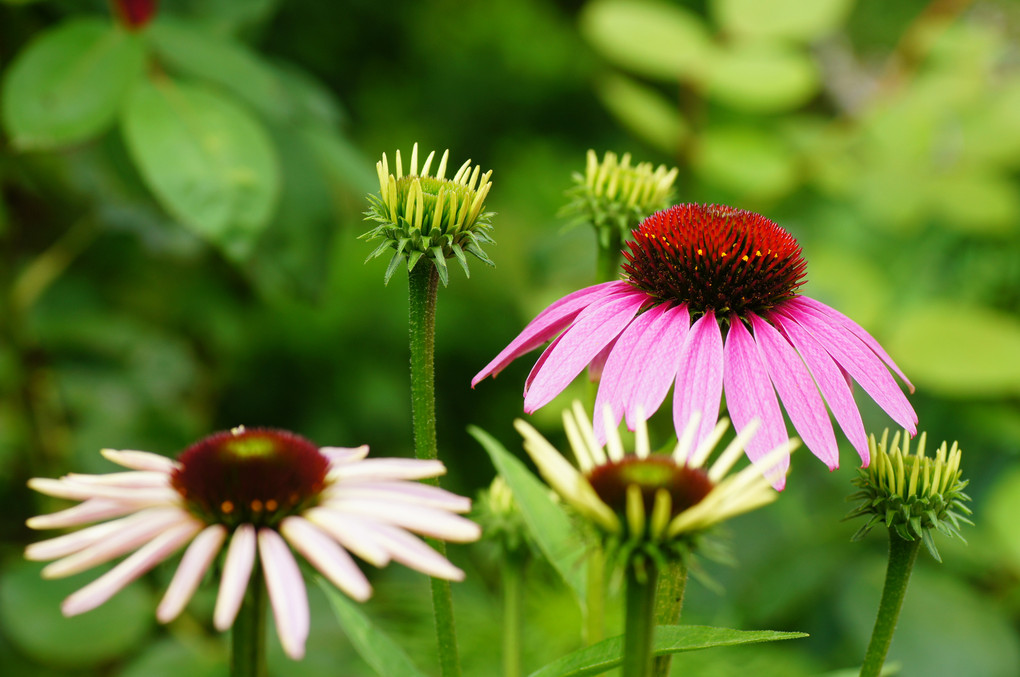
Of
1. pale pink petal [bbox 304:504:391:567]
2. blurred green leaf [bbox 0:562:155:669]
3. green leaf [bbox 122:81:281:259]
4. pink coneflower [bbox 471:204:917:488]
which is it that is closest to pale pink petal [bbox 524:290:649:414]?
pink coneflower [bbox 471:204:917:488]

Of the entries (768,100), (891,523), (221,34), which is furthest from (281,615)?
(768,100)

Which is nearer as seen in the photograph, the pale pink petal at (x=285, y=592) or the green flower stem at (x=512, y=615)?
the pale pink petal at (x=285, y=592)

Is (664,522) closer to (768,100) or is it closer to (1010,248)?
(768,100)

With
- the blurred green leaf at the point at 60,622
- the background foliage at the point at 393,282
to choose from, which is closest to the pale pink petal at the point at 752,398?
the background foliage at the point at 393,282

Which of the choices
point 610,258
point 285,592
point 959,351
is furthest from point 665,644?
point 959,351

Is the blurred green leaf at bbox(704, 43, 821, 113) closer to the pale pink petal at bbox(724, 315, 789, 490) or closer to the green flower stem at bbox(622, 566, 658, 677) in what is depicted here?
the pale pink petal at bbox(724, 315, 789, 490)

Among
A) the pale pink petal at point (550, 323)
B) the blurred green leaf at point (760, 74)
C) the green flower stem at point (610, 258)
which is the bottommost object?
the pale pink petal at point (550, 323)

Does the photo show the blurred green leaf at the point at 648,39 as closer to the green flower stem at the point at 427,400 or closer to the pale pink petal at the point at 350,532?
the green flower stem at the point at 427,400
